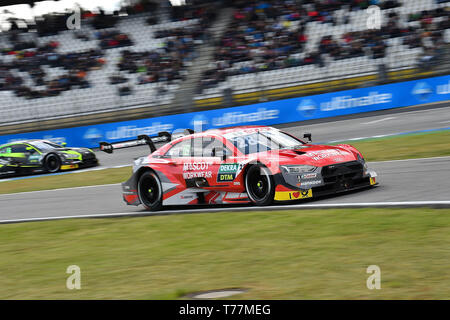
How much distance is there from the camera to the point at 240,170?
9.48 metres

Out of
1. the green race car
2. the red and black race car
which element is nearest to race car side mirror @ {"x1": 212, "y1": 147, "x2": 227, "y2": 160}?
the red and black race car

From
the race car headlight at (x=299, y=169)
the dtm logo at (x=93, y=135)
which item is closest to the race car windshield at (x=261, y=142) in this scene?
the race car headlight at (x=299, y=169)

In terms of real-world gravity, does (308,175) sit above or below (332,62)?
below

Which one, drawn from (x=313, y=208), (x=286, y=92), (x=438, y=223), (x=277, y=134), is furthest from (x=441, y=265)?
(x=286, y=92)

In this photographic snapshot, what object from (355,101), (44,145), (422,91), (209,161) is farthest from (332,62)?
(209,161)

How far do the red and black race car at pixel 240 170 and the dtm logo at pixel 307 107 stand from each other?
1272 centimetres

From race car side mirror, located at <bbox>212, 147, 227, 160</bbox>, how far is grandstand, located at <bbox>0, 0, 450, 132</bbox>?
1411 cm

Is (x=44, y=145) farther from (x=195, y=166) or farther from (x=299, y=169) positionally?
(x=299, y=169)

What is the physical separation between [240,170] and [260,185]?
37 centimetres

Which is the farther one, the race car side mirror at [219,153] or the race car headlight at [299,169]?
the race car side mirror at [219,153]

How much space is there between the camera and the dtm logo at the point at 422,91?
21.9 metres

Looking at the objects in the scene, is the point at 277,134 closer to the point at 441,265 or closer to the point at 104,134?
the point at 441,265

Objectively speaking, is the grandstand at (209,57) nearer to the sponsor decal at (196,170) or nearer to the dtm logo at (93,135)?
the dtm logo at (93,135)

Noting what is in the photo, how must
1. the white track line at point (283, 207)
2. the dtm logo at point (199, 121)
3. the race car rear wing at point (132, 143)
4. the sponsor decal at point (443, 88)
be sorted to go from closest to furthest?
1. the white track line at point (283, 207)
2. the race car rear wing at point (132, 143)
3. the sponsor decal at point (443, 88)
4. the dtm logo at point (199, 121)
